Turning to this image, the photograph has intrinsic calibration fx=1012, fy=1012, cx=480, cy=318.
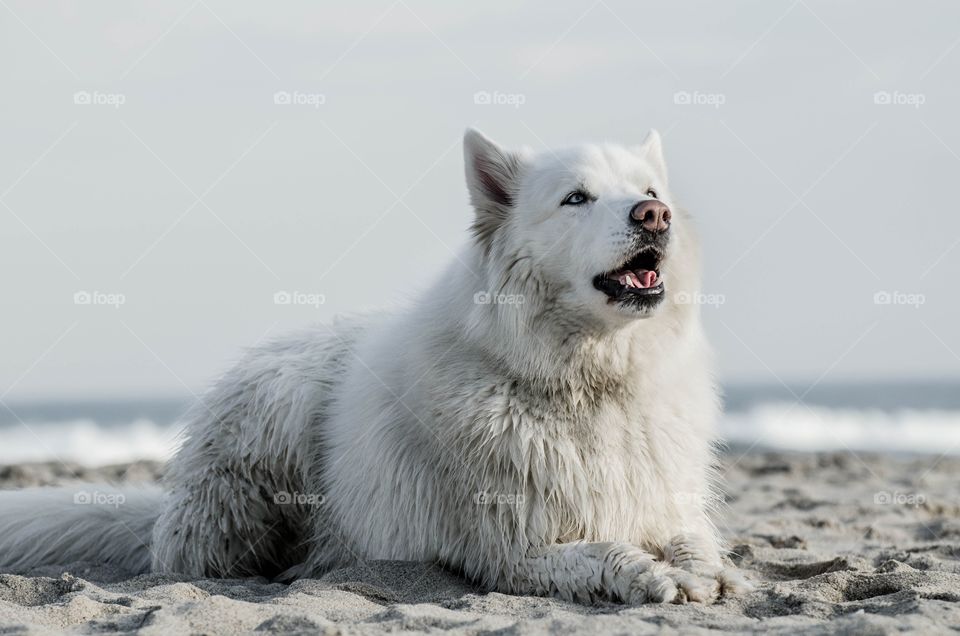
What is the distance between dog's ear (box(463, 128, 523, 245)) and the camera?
510cm

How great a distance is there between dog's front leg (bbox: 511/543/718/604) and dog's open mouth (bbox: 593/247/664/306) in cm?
110

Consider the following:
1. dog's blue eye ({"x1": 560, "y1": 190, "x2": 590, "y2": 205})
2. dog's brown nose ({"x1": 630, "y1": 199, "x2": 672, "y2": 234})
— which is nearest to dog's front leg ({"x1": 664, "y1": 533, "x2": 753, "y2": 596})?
dog's brown nose ({"x1": 630, "y1": 199, "x2": 672, "y2": 234})

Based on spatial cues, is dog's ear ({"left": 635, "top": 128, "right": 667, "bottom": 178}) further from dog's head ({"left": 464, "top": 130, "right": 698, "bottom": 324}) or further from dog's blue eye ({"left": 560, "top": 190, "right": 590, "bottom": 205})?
dog's blue eye ({"left": 560, "top": 190, "right": 590, "bottom": 205})

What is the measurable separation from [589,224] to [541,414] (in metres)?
0.91

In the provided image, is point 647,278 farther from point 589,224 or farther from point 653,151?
point 653,151

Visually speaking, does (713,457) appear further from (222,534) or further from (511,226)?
(222,534)

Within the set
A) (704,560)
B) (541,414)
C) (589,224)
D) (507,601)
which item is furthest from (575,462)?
(589,224)

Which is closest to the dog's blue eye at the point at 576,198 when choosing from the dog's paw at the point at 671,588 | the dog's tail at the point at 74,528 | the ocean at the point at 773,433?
the dog's paw at the point at 671,588

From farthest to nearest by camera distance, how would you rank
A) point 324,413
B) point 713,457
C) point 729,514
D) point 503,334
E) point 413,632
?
point 729,514
point 324,413
point 713,457
point 503,334
point 413,632

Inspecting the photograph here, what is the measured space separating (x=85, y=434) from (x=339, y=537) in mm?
24388

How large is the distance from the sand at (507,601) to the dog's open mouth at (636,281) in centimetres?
134

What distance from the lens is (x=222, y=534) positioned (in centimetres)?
556

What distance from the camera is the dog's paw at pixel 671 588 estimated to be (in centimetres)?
412

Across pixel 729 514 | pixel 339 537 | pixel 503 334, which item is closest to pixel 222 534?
pixel 339 537
